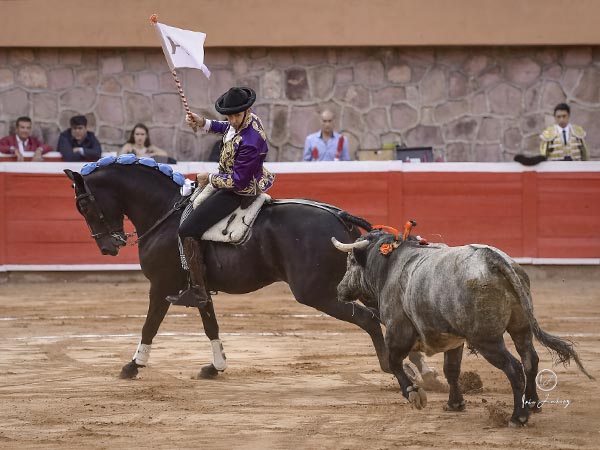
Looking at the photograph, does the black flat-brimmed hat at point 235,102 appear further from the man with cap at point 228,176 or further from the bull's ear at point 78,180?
the bull's ear at point 78,180

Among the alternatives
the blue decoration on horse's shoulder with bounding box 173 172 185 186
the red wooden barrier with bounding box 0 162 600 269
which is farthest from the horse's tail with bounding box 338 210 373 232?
the red wooden barrier with bounding box 0 162 600 269

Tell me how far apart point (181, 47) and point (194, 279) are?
145 centimetres

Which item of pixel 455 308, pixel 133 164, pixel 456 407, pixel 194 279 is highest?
pixel 133 164

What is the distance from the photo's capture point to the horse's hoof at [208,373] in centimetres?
746

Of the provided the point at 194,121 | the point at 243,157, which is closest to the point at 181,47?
the point at 194,121

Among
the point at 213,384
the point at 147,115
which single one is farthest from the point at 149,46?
the point at 213,384

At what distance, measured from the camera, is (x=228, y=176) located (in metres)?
7.20

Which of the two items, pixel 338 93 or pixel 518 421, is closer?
pixel 518 421

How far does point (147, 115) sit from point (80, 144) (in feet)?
3.99

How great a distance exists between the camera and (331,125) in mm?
13195

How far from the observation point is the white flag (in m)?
7.46

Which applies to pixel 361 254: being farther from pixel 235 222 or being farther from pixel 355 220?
pixel 235 222

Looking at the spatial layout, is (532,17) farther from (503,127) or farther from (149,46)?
(149,46)

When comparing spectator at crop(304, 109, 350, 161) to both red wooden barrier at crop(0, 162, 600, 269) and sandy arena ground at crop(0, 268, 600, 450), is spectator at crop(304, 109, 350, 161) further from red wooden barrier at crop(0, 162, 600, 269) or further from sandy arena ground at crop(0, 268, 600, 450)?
sandy arena ground at crop(0, 268, 600, 450)
